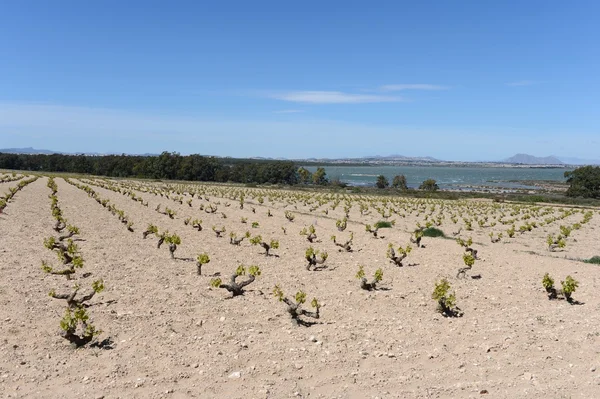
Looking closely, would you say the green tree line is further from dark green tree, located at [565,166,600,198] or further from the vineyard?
the vineyard

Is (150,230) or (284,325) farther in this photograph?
(150,230)

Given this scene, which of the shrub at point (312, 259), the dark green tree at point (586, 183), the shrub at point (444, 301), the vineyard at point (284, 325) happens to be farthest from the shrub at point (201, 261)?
the dark green tree at point (586, 183)

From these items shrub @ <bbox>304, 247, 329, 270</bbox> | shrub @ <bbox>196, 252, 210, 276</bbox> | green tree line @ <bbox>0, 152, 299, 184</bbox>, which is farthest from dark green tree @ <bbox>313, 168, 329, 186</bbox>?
shrub @ <bbox>196, 252, 210, 276</bbox>

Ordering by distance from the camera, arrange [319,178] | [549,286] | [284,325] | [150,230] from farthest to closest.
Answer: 1. [319,178]
2. [150,230]
3. [549,286]
4. [284,325]

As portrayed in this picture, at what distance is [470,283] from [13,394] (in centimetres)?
1160

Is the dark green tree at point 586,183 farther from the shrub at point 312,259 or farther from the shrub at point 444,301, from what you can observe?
the shrub at point 444,301

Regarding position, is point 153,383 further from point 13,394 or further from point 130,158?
point 130,158

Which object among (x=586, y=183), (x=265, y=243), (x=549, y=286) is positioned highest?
(x=586, y=183)

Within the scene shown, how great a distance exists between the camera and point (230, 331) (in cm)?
887

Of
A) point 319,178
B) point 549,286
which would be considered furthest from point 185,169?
point 549,286

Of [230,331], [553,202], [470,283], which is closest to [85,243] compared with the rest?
[230,331]

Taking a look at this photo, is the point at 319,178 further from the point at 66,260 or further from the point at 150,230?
the point at 66,260

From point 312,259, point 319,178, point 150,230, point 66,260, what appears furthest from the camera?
point 319,178

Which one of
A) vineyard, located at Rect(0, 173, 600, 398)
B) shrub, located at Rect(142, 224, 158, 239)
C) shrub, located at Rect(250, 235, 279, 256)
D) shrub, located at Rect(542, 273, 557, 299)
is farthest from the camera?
shrub, located at Rect(142, 224, 158, 239)
